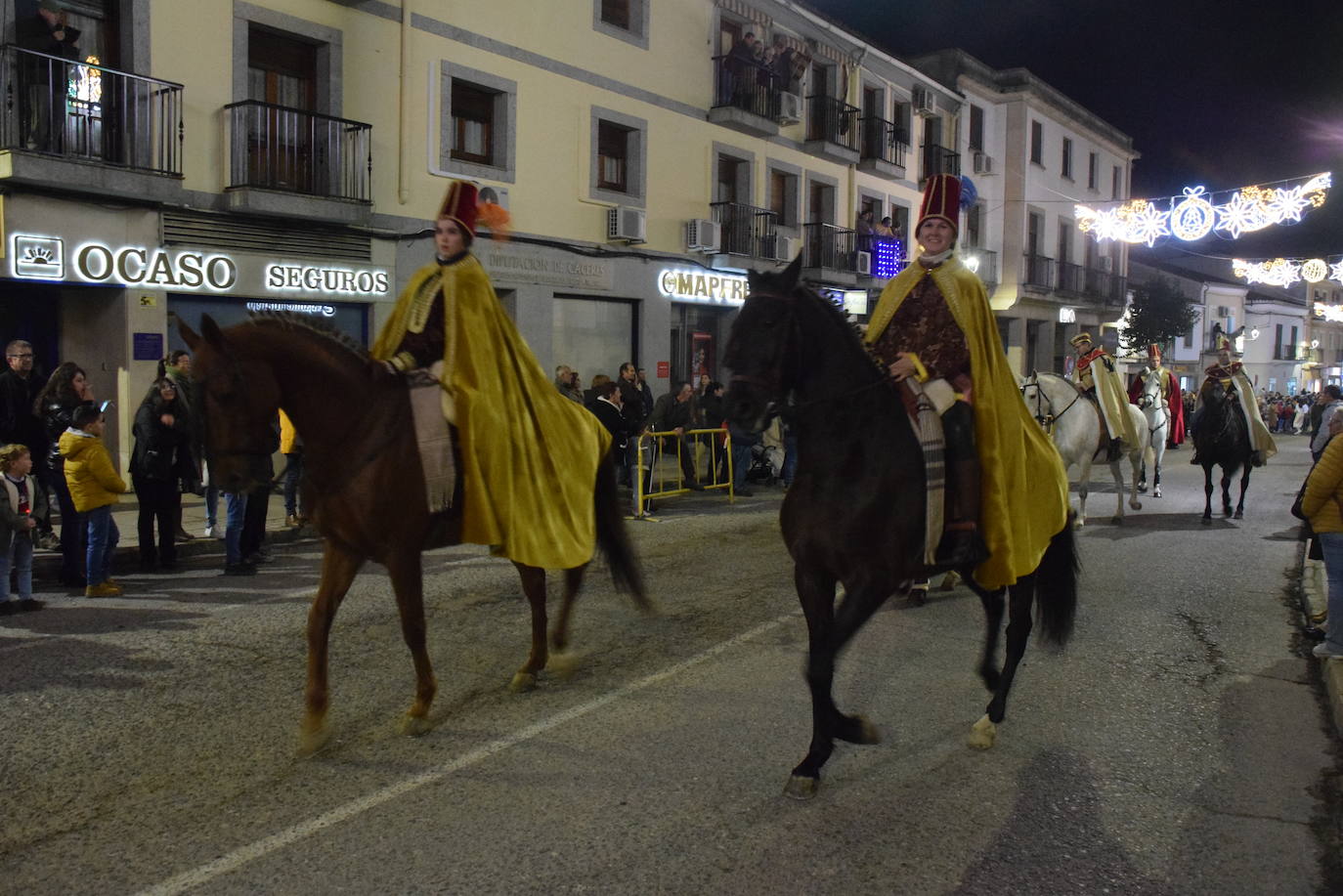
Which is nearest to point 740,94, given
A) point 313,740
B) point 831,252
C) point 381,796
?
point 831,252

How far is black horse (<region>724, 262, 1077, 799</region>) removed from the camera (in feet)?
13.0

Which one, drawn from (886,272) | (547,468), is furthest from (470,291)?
(886,272)

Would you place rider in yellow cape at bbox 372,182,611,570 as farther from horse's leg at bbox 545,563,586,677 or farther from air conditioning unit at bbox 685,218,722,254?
air conditioning unit at bbox 685,218,722,254

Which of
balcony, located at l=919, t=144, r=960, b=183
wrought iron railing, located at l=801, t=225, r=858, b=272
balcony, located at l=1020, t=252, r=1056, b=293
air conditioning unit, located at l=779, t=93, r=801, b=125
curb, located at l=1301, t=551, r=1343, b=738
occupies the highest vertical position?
balcony, located at l=919, t=144, r=960, b=183

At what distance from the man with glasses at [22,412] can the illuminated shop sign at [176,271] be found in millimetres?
2780

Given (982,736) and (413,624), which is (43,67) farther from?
(982,736)

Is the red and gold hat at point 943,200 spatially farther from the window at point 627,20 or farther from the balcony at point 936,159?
the balcony at point 936,159

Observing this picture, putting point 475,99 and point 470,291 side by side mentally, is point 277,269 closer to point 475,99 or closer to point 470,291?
point 475,99

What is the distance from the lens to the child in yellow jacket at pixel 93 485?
25.7 feet

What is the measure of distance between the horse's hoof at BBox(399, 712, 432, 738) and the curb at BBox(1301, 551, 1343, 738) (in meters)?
4.47

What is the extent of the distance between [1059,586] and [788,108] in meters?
19.0

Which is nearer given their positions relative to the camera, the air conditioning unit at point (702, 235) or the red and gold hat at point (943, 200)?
the red and gold hat at point (943, 200)

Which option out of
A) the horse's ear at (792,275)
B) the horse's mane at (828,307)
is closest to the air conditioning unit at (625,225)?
the horse's mane at (828,307)


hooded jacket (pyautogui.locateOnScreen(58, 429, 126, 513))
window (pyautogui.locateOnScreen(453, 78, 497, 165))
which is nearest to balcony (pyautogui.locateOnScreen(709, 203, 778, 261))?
window (pyautogui.locateOnScreen(453, 78, 497, 165))
